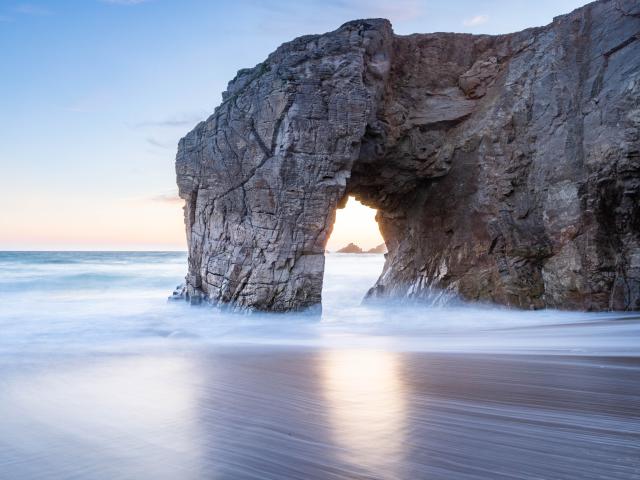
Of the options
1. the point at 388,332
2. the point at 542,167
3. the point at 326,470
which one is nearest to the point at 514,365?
the point at 326,470

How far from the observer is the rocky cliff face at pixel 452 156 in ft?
32.1

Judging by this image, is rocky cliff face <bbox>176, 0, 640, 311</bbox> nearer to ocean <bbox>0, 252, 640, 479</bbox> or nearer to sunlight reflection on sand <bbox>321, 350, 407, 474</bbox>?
ocean <bbox>0, 252, 640, 479</bbox>

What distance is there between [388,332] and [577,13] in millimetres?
8627

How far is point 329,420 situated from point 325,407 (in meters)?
0.29

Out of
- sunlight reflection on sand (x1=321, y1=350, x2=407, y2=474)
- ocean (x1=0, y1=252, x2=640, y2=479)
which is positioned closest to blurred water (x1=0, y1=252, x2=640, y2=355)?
ocean (x1=0, y1=252, x2=640, y2=479)

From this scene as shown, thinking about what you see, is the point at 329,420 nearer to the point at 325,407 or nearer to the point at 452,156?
the point at 325,407

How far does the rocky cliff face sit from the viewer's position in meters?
9.80

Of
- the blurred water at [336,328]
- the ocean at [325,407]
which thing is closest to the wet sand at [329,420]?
the ocean at [325,407]

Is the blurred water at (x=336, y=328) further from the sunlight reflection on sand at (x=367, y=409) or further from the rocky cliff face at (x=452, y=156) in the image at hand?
the sunlight reflection on sand at (x=367, y=409)

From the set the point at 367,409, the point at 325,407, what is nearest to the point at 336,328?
the point at 325,407

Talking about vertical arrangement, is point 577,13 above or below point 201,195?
above

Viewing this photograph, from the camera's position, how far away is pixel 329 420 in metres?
2.90

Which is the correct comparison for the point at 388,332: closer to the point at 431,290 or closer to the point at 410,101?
the point at 431,290

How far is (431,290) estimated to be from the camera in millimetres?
13156
